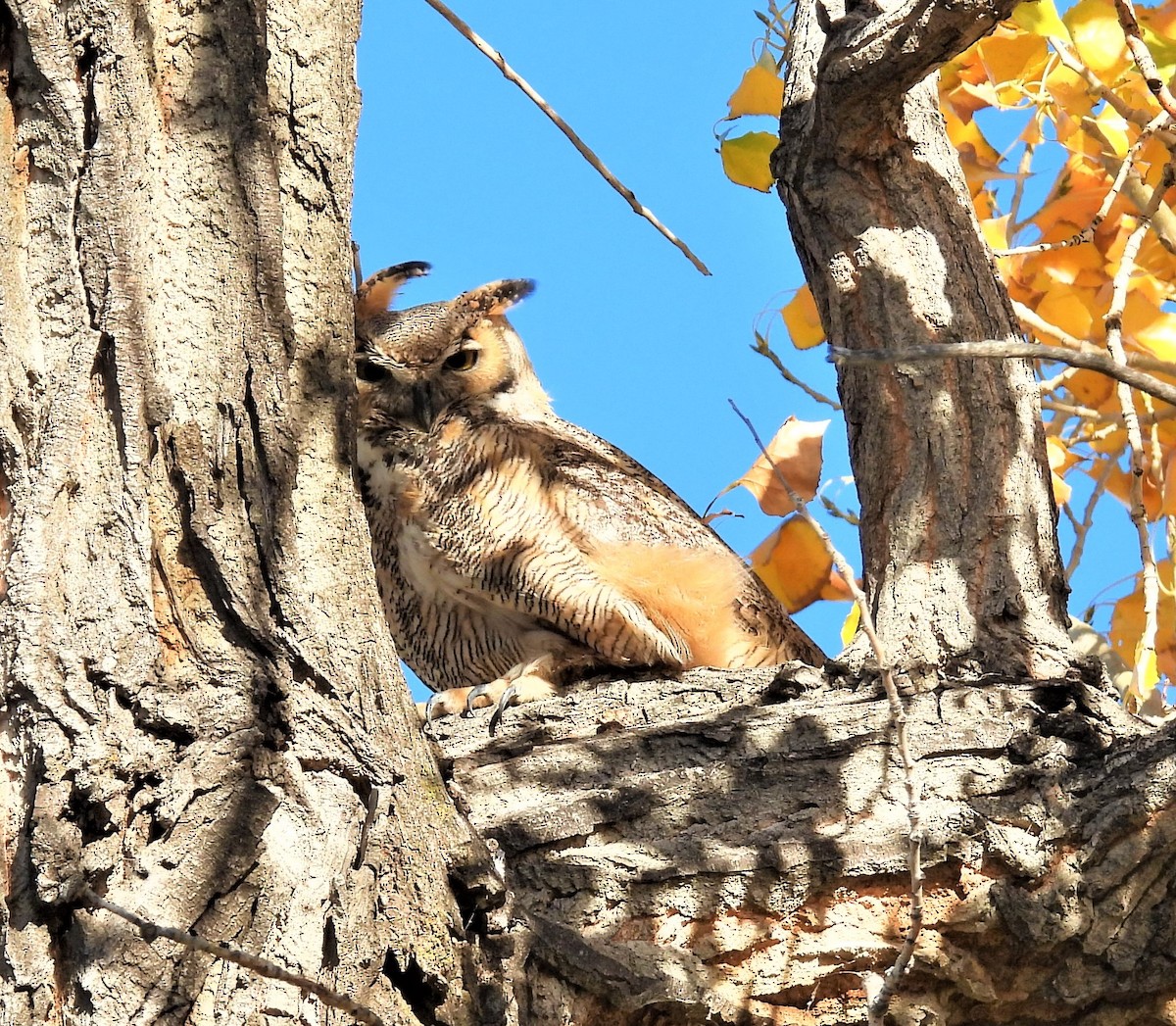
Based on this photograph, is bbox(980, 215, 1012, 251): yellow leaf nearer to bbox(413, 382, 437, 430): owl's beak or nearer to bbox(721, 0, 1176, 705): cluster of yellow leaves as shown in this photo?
bbox(721, 0, 1176, 705): cluster of yellow leaves

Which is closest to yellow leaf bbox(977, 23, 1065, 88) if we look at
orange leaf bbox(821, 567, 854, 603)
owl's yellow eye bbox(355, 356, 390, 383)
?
orange leaf bbox(821, 567, 854, 603)

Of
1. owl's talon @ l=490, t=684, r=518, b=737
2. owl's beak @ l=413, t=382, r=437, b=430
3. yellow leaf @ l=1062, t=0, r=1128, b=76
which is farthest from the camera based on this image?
owl's beak @ l=413, t=382, r=437, b=430

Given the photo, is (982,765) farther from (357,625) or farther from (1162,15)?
(1162,15)

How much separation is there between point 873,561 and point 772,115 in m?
1.05

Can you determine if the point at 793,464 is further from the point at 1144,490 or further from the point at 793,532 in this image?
the point at 1144,490

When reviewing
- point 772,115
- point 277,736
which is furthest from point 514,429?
point 277,736

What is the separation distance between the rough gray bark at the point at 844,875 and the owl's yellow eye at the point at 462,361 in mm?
1645

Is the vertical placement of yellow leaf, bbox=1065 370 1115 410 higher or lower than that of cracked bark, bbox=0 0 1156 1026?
higher

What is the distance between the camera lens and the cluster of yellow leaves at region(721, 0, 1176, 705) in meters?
2.67

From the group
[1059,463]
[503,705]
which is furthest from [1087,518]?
[503,705]

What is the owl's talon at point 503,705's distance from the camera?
2.16m

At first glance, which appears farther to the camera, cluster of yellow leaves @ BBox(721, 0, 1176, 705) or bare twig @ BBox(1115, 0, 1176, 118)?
cluster of yellow leaves @ BBox(721, 0, 1176, 705)

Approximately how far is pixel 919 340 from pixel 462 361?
1326 mm

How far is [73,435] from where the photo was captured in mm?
1524
